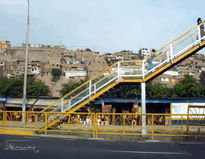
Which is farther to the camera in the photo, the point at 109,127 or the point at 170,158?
the point at 109,127

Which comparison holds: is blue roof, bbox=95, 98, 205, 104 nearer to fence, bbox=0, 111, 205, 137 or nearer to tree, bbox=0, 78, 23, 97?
fence, bbox=0, 111, 205, 137

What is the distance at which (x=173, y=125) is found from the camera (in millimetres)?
13078

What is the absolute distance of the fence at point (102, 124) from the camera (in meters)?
12.6

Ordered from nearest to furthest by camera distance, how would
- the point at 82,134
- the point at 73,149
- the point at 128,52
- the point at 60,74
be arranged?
the point at 73,149, the point at 82,134, the point at 60,74, the point at 128,52

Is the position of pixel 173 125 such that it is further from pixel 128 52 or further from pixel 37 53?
pixel 37 53

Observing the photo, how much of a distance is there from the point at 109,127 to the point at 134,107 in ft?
36.5

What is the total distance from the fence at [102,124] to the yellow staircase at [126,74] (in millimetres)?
383

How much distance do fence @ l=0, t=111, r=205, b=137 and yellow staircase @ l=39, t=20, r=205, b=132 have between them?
0.38 metres

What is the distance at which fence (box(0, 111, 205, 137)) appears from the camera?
1255 centimetres

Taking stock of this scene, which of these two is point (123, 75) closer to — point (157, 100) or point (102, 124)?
point (102, 124)

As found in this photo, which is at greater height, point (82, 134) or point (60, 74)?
point (60, 74)

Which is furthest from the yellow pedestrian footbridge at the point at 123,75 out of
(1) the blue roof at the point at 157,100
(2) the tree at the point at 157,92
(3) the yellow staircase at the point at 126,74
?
(2) the tree at the point at 157,92

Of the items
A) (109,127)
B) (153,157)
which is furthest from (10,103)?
(153,157)

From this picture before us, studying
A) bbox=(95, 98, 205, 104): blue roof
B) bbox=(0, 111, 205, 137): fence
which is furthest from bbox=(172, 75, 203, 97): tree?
bbox=(0, 111, 205, 137): fence
